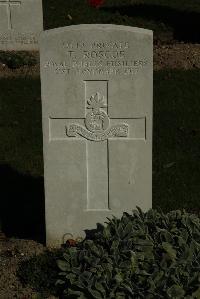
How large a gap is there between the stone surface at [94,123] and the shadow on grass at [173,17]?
309 inches

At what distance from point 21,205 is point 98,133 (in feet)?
5.42

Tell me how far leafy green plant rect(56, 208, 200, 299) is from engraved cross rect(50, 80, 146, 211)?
45 cm

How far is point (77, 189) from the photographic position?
6195 millimetres

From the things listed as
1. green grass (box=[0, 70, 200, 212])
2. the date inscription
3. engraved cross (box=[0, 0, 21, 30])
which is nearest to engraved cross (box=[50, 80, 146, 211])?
the date inscription

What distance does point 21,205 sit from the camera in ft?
24.2

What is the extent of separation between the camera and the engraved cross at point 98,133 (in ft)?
19.5

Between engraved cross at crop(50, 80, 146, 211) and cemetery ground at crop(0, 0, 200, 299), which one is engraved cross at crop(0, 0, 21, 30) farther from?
engraved cross at crop(50, 80, 146, 211)

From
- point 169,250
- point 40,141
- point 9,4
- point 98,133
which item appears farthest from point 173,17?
point 169,250

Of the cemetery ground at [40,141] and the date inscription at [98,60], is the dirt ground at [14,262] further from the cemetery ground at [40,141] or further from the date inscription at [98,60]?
the date inscription at [98,60]

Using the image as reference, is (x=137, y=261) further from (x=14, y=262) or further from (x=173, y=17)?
(x=173, y=17)

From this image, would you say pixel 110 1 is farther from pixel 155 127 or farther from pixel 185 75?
pixel 155 127

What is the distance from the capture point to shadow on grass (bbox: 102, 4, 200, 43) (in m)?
14.1

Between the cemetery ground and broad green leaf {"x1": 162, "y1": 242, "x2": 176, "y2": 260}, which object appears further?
the cemetery ground

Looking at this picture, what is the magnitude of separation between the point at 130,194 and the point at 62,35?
1.40 m
